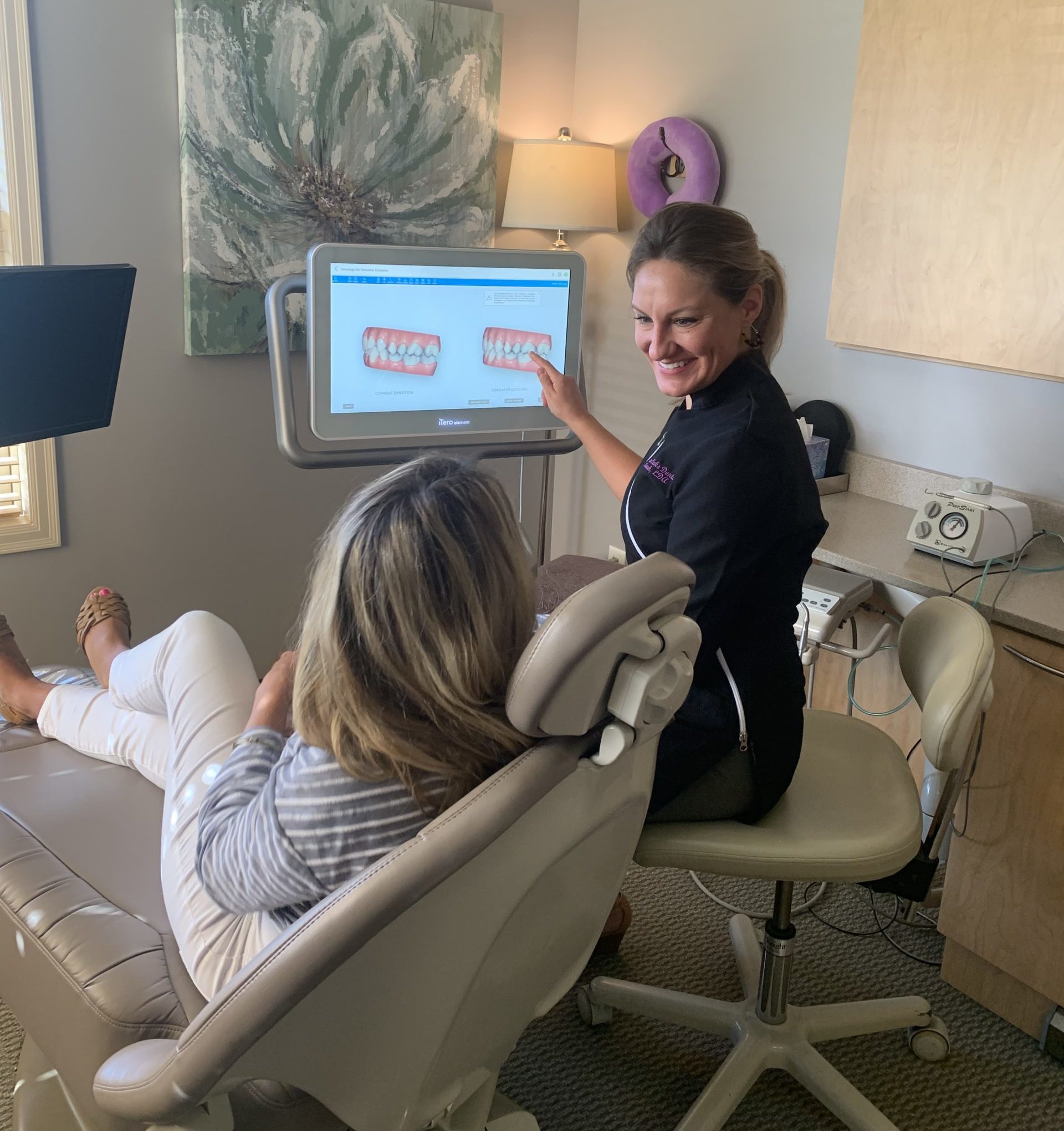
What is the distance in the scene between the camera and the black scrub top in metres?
1.34

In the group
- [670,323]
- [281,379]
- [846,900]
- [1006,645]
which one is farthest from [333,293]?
[846,900]

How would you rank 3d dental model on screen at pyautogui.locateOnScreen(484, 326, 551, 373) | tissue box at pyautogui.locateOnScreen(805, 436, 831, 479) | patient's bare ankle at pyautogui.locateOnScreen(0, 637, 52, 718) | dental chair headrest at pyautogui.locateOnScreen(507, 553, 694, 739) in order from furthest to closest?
tissue box at pyautogui.locateOnScreen(805, 436, 831, 479)
3d dental model on screen at pyautogui.locateOnScreen(484, 326, 551, 373)
patient's bare ankle at pyautogui.locateOnScreen(0, 637, 52, 718)
dental chair headrest at pyautogui.locateOnScreen(507, 553, 694, 739)

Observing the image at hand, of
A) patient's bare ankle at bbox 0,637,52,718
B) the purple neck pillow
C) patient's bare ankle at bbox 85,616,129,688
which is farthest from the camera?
the purple neck pillow

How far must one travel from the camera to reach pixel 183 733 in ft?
4.84

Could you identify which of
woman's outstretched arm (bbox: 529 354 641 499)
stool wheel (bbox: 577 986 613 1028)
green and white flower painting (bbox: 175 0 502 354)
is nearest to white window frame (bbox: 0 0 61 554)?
green and white flower painting (bbox: 175 0 502 354)

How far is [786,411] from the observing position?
4.72ft

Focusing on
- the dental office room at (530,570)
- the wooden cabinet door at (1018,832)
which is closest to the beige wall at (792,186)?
the dental office room at (530,570)

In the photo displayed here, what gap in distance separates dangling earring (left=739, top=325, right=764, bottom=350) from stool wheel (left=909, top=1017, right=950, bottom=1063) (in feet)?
3.90

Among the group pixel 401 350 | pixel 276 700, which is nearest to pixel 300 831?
pixel 276 700

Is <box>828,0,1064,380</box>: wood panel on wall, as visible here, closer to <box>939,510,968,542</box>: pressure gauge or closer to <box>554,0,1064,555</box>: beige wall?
<box>939,510,968,542</box>: pressure gauge

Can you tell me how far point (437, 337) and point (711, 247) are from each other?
830 millimetres

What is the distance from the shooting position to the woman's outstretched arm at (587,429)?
1.83 metres

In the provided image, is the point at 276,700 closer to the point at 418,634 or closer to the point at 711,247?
the point at 418,634

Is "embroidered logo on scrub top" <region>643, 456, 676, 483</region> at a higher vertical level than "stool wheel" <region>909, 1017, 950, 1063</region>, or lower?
higher
